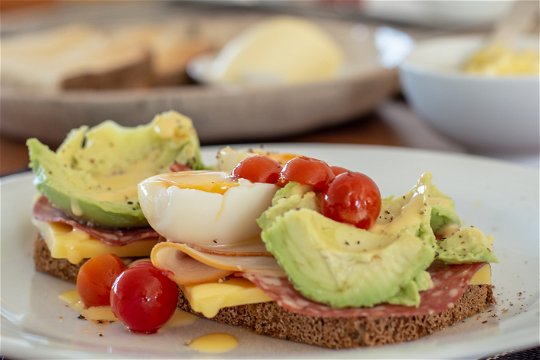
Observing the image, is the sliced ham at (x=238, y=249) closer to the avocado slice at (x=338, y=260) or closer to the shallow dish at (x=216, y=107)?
the avocado slice at (x=338, y=260)

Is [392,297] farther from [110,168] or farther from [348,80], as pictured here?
[348,80]

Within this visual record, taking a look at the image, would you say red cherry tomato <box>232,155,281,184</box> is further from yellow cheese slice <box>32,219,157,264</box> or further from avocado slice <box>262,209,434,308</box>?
yellow cheese slice <box>32,219,157,264</box>

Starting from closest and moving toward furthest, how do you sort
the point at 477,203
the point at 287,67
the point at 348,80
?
the point at 477,203
the point at 348,80
the point at 287,67

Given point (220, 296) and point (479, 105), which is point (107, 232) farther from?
point (479, 105)

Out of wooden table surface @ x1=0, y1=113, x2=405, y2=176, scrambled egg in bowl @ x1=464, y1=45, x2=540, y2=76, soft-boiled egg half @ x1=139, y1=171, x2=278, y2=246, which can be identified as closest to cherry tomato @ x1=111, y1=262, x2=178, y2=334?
soft-boiled egg half @ x1=139, y1=171, x2=278, y2=246

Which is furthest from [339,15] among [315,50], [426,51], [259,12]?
[426,51]

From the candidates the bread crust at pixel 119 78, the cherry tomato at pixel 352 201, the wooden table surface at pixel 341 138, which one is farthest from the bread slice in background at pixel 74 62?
the cherry tomato at pixel 352 201

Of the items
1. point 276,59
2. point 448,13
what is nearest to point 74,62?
point 276,59
